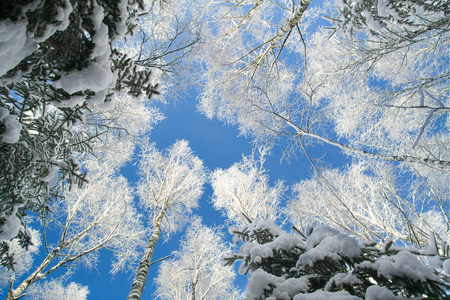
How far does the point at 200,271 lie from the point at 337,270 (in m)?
7.95

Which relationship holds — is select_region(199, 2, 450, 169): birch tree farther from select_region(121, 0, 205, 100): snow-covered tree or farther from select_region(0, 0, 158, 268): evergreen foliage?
select_region(0, 0, 158, 268): evergreen foliage

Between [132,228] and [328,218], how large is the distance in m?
6.90

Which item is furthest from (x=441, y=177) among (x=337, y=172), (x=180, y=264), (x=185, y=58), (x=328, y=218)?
(x=180, y=264)

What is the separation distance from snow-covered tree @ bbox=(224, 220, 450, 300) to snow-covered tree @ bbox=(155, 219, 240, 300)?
273 inches

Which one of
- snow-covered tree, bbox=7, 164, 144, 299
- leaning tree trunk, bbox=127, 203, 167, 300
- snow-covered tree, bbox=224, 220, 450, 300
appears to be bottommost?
snow-covered tree, bbox=224, 220, 450, 300

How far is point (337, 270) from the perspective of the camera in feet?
4.79

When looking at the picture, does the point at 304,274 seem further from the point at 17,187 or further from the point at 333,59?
the point at 333,59

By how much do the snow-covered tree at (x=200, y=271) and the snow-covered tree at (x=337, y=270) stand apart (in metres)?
6.94

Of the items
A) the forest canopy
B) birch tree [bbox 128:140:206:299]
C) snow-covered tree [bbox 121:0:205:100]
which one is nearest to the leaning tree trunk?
the forest canopy

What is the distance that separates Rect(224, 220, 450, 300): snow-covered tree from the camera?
1.13 m

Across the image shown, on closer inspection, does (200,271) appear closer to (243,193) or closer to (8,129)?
(243,193)

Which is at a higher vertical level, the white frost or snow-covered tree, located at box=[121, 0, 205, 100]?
snow-covered tree, located at box=[121, 0, 205, 100]

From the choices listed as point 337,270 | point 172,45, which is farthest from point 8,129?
point 172,45

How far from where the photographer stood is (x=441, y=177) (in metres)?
6.34
